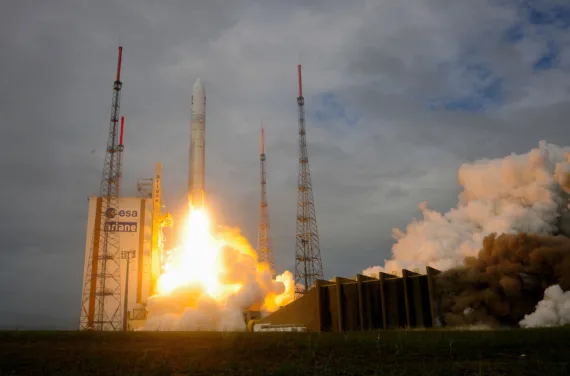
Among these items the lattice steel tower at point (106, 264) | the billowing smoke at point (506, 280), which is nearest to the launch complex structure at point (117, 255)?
the lattice steel tower at point (106, 264)

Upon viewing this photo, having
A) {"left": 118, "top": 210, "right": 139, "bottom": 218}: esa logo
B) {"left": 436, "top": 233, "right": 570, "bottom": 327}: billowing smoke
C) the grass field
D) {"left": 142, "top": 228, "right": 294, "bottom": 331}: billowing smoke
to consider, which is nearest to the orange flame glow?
{"left": 142, "top": 228, "right": 294, "bottom": 331}: billowing smoke

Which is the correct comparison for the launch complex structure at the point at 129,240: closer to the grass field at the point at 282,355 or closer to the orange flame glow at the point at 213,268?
the orange flame glow at the point at 213,268

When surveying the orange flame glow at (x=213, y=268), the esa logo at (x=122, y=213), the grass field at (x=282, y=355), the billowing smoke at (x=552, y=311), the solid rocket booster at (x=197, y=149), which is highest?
the solid rocket booster at (x=197, y=149)

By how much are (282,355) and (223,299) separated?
51849 mm

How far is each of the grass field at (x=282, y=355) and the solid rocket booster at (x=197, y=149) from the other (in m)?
46.0

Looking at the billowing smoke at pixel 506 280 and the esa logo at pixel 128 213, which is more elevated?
the esa logo at pixel 128 213

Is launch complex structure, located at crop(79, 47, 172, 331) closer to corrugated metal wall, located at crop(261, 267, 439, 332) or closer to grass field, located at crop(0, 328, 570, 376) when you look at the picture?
corrugated metal wall, located at crop(261, 267, 439, 332)

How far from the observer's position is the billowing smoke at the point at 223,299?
69438 millimetres

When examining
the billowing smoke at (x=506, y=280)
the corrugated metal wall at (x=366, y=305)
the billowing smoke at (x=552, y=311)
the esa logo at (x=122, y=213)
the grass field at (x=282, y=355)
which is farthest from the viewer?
the esa logo at (x=122, y=213)

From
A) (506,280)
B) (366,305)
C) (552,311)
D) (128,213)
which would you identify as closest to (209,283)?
(128,213)

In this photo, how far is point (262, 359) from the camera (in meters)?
25.3

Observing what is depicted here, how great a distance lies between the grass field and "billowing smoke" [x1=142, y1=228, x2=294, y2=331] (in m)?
37.7

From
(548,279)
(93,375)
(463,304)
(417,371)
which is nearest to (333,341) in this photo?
(417,371)

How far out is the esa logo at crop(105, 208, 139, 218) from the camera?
8306 cm
